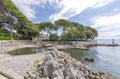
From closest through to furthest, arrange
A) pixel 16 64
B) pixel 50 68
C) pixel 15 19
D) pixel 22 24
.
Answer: pixel 50 68 → pixel 16 64 → pixel 15 19 → pixel 22 24

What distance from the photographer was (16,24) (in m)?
53.0

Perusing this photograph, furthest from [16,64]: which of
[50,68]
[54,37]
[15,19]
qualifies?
[54,37]

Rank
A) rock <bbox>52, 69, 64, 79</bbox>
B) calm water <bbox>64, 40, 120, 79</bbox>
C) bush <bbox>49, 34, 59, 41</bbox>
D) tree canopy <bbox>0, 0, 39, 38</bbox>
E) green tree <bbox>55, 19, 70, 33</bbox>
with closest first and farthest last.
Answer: rock <bbox>52, 69, 64, 79</bbox>, calm water <bbox>64, 40, 120, 79</bbox>, tree canopy <bbox>0, 0, 39, 38</bbox>, bush <bbox>49, 34, 59, 41</bbox>, green tree <bbox>55, 19, 70, 33</bbox>

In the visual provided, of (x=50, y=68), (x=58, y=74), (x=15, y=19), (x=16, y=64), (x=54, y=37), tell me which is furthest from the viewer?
(x=54, y=37)

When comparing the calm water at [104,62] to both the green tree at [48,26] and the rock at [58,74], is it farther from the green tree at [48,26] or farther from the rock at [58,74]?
A: the green tree at [48,26]

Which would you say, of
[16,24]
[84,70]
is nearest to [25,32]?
[16,24]

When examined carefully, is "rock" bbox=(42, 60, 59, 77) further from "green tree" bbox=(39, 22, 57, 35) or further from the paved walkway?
"green tree" bbox=(39, 22, 57, 35)

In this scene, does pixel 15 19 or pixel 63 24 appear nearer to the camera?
pixel 15 19

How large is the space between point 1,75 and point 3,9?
4059 cm

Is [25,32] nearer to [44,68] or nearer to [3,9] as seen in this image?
[3,9]

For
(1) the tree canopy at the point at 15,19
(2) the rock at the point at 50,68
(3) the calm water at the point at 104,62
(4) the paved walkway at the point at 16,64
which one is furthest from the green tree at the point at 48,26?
(2) the rock at the point at 50,68

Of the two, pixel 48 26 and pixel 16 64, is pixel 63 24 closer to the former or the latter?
pixel 48 26

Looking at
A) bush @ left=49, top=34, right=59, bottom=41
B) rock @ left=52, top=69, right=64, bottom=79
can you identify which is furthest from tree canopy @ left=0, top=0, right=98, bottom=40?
rock @ left=52, top=69, right=64, bottom=79

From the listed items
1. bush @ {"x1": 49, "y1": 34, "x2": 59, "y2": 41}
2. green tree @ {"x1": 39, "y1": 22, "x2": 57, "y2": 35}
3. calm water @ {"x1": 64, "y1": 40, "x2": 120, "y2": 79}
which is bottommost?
calm water @ {"x1": 64, "y1": 40, "x2": 120, "y2": 79}
